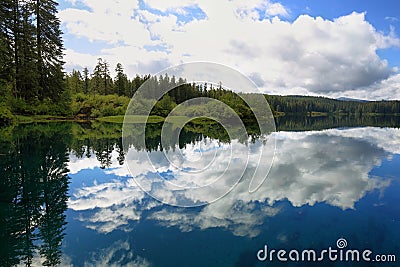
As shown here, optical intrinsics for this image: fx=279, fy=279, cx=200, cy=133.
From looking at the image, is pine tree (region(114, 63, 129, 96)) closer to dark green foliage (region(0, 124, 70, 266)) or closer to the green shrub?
the green shrub

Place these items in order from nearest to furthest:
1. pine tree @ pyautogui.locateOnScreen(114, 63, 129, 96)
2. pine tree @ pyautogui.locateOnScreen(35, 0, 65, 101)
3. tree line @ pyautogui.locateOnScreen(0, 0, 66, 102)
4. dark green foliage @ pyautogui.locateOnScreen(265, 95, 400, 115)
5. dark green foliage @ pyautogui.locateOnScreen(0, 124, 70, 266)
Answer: dark green foliage @ pyautogui.locateOnScreen(0, 124, 70, 266) → tree line @ pyautogui.locateOnScreen(0, 0, 66, 102) → pine tree @ pyautogui.locateOnScreen(35, 0, 65, 101) → pine tree @ pyautogui.locateOnScreen(114, 63, 129, 96) → dark green foliage @ pyautogui.locateOnScreen(265, 95, 400, 115)

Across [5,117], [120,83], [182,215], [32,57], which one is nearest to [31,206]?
[182,215]

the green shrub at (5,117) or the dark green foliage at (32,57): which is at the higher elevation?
the dark green foliage at (32,57)

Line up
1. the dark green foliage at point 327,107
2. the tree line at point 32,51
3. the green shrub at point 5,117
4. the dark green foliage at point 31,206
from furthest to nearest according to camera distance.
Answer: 1. the dark green foliage at point 327,107
2. the tree line at point 32,51
3. the green shrub at point 5,117
4. the dark green foliage at point 31,206

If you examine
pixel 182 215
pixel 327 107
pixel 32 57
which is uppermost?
pixel 327 107

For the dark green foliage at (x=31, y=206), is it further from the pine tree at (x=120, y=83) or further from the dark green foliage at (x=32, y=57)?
the pine tree at (x=120, y=83)

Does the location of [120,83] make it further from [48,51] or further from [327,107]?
[327,107]

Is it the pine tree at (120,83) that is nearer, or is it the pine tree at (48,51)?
the pine tree at (48,51)

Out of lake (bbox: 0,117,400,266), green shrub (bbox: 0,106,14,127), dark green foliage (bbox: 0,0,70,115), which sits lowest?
lake (bbox: 0,117,400,266)

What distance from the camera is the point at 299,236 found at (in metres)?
6.00

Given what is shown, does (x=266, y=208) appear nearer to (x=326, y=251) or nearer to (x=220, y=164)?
(x=326, y=251)

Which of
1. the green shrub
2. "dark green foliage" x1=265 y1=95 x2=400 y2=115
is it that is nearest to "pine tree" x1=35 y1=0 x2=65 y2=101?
the green shrub

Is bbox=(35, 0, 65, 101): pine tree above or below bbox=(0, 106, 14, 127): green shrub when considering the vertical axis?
above

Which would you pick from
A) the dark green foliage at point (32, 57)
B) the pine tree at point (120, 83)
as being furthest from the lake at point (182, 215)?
the pine tree at point (120, 83)
